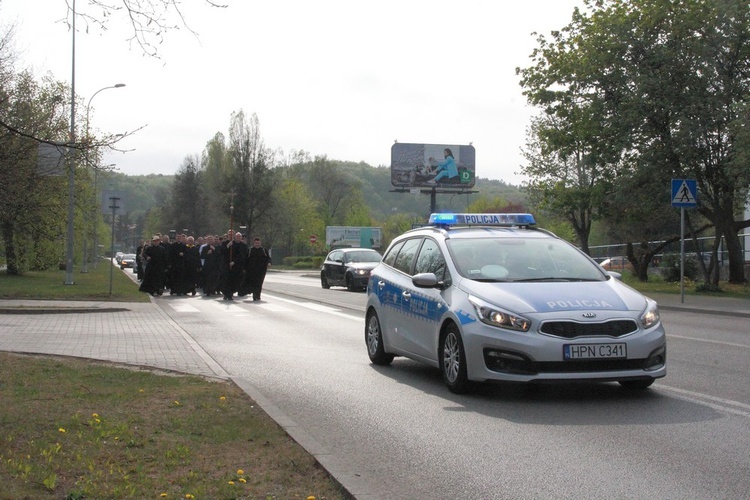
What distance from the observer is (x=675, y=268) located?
38438 millimetres

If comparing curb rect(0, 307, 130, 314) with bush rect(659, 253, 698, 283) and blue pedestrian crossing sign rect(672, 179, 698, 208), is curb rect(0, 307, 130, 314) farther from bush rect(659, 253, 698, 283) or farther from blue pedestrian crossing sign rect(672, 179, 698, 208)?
bush rect(659, 253, 698, 283)

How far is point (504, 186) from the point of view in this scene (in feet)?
520

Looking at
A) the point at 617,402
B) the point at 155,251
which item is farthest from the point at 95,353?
the point at 155,251

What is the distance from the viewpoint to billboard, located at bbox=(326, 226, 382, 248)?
291 feet

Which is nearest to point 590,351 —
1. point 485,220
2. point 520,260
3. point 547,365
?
point 547,365

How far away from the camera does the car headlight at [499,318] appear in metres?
8.21

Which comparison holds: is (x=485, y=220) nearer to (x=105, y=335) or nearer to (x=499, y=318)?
(x=499, y=318)

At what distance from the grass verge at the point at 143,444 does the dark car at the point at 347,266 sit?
81.5ft

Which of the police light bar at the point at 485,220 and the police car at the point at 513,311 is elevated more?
the police light bar at the point at 485,220

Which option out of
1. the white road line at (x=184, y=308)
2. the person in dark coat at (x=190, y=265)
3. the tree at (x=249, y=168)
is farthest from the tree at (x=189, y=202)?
the white road line at (x=184, y=308)

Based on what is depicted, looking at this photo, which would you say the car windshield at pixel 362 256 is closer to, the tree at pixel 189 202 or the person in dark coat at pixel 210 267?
the person in dark coat at pixel 210 267

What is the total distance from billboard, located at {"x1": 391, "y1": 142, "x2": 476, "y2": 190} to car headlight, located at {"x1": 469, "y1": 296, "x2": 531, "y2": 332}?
2237 inches

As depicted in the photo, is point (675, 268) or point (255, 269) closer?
point (255, 269)

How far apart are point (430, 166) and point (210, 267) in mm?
38316
